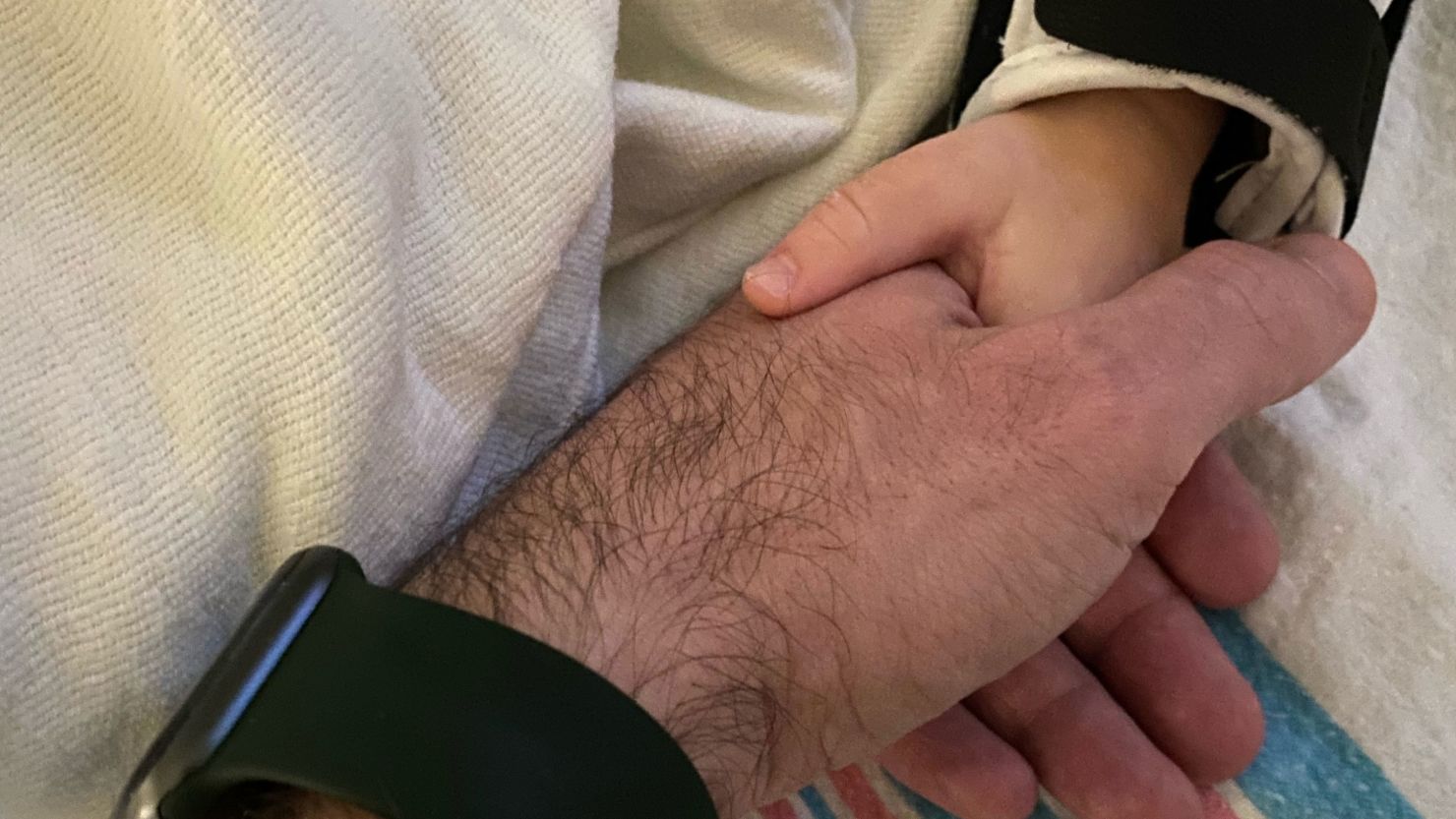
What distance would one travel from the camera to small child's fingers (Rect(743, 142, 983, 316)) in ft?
1.40

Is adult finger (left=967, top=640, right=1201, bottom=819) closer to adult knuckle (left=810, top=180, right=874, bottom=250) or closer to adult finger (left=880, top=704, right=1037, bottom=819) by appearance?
adult finger (left=880, top=704, right=1037, bottom=819)

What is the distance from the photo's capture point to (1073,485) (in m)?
0.39

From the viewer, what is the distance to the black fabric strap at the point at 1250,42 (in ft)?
1.40

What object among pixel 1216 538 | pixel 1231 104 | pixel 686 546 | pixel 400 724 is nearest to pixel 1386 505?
pixel 1216 538

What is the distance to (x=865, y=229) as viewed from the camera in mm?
426

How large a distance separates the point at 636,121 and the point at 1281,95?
0.24 meters

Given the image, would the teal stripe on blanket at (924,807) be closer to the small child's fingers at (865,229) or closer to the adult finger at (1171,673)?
the adult finger at (1171,673)

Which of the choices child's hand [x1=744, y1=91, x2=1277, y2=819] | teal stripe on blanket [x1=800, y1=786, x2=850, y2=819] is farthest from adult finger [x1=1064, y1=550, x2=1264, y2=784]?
teal stripe on blanket [x1=800, y1=786, x2=850, y2=819]

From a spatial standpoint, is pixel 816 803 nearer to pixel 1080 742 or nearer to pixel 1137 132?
pixel 1080 742

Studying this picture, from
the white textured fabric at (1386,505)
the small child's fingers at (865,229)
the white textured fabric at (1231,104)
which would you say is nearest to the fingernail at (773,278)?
the small child's fingers at (865,229)

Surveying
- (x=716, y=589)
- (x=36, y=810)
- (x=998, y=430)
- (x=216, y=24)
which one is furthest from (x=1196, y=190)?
(x=36, y=810)

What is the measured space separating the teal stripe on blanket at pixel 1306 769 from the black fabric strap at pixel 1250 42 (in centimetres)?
21

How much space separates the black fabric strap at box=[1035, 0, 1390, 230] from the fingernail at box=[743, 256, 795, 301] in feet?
0.47

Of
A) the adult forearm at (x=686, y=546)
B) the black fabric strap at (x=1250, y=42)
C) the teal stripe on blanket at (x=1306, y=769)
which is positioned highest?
the black fabric strap at (x=1250, y=42)
